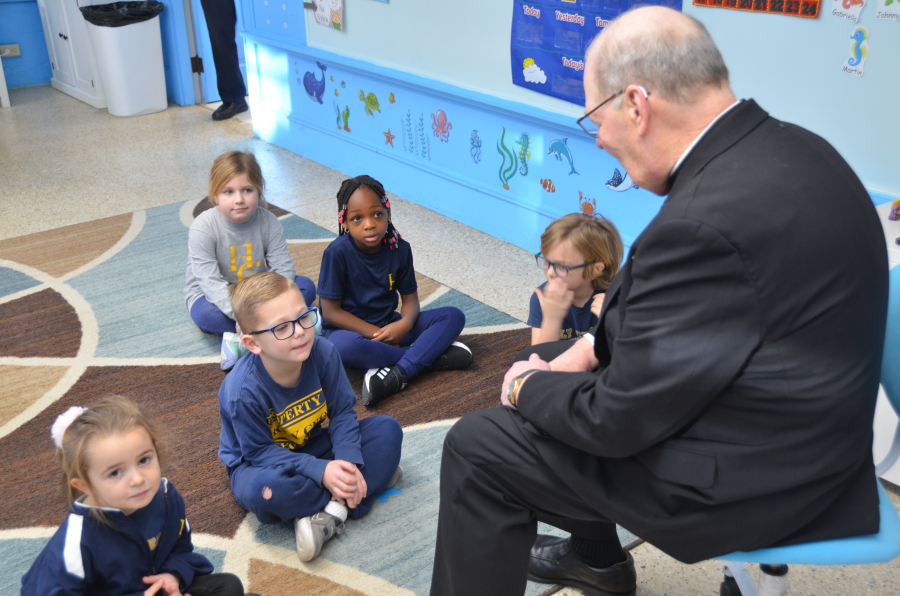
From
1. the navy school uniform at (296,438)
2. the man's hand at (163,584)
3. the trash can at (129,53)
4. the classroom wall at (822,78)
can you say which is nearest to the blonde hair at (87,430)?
the man's hand at (163,584)

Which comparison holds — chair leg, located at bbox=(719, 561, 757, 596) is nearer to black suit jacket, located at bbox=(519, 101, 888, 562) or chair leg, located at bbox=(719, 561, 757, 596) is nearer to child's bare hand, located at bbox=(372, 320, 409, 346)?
black suit jacket, located at bbox=(519, 101, 888, 562)

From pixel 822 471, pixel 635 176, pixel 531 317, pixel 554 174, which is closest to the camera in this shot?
pixel 822 471

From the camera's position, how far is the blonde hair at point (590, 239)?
75.7 inches

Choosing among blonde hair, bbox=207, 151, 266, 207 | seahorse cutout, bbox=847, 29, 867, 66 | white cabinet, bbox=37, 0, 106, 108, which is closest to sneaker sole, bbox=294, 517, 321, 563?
blonde hair, bbox=207, 151, 266, 207

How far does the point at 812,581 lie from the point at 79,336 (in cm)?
244

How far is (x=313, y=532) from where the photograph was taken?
173 centimetres

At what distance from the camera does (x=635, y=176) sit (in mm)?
1252

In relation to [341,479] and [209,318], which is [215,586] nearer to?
[341,479]

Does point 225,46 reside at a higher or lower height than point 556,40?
→ lower

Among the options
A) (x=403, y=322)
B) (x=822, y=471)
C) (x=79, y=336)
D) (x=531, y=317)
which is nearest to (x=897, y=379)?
(x=822, y=471)

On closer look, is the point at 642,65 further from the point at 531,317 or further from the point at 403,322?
the point at 403,322

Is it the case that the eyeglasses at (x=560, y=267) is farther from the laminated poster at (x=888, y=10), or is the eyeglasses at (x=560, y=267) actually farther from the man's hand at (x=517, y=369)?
the laminated poster at (x=888, y=10)

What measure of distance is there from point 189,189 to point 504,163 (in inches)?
72.4

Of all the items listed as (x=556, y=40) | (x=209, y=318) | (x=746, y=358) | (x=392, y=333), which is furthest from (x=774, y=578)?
(x=556, y=40)
